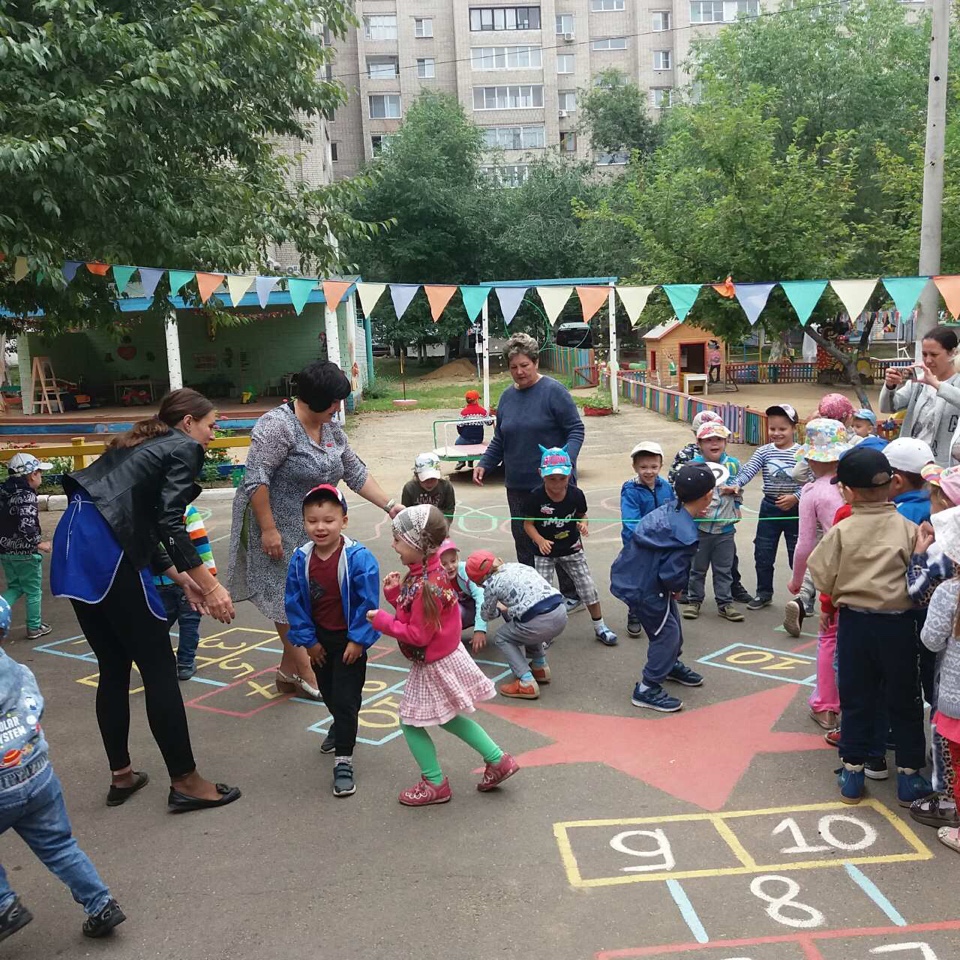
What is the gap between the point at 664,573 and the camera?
490 centimetres

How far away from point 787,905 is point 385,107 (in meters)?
49.6

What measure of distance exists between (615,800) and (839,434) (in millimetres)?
2723

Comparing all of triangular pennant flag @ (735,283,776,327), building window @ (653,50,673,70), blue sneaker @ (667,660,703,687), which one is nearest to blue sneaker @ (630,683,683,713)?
blue sneaker @ (667,660,703,687)

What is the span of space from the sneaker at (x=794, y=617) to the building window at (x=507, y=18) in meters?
47.3

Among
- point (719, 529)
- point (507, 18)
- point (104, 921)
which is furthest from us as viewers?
point (507, 18)

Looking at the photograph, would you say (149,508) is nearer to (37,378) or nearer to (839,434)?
(839,434)

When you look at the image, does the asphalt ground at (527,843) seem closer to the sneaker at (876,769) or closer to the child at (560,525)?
the sneaker at (876,769)

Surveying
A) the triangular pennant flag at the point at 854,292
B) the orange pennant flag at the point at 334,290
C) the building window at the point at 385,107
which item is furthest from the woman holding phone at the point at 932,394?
the building window at the point at 385,107

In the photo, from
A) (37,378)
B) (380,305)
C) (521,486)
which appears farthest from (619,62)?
(521,486)

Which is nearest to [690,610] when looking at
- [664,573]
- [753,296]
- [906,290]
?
[664,573]

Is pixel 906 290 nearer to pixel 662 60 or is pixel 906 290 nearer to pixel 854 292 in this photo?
pixel 854 292

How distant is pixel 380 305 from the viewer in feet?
118

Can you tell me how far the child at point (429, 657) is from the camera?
388 cm

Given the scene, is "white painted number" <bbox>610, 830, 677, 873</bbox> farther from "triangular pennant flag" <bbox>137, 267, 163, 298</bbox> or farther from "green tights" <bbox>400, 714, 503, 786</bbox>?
"triangular pennant flag" <bbox>137, 267, 163, 298</bbox>
